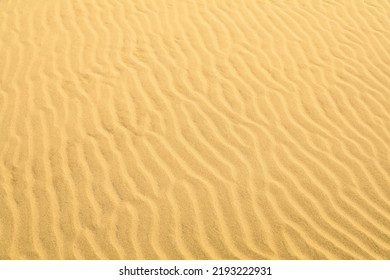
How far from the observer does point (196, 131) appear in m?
4.43

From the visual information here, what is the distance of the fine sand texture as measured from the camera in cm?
358

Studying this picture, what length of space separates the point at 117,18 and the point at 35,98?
2048mm

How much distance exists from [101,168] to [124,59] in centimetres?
193

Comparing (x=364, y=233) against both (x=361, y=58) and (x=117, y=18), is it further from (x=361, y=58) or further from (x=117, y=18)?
(x=117, y=18)

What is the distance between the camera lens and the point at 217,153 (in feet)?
13.8

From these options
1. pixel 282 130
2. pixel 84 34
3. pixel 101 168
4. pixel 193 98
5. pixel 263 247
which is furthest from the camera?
pixel 84 34

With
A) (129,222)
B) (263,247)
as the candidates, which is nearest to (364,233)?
(263,247)

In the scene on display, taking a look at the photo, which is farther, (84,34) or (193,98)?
(84,34)

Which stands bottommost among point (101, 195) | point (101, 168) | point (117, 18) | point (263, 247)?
point (263, 247)

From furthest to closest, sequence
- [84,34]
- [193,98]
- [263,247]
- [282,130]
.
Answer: [84,34]
[193,98]
[282,130]
[263,247]

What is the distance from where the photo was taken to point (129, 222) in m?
3.65

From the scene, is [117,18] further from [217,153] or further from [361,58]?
[361,58]

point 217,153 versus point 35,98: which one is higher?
point 35,98

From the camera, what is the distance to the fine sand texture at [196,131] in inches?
141
